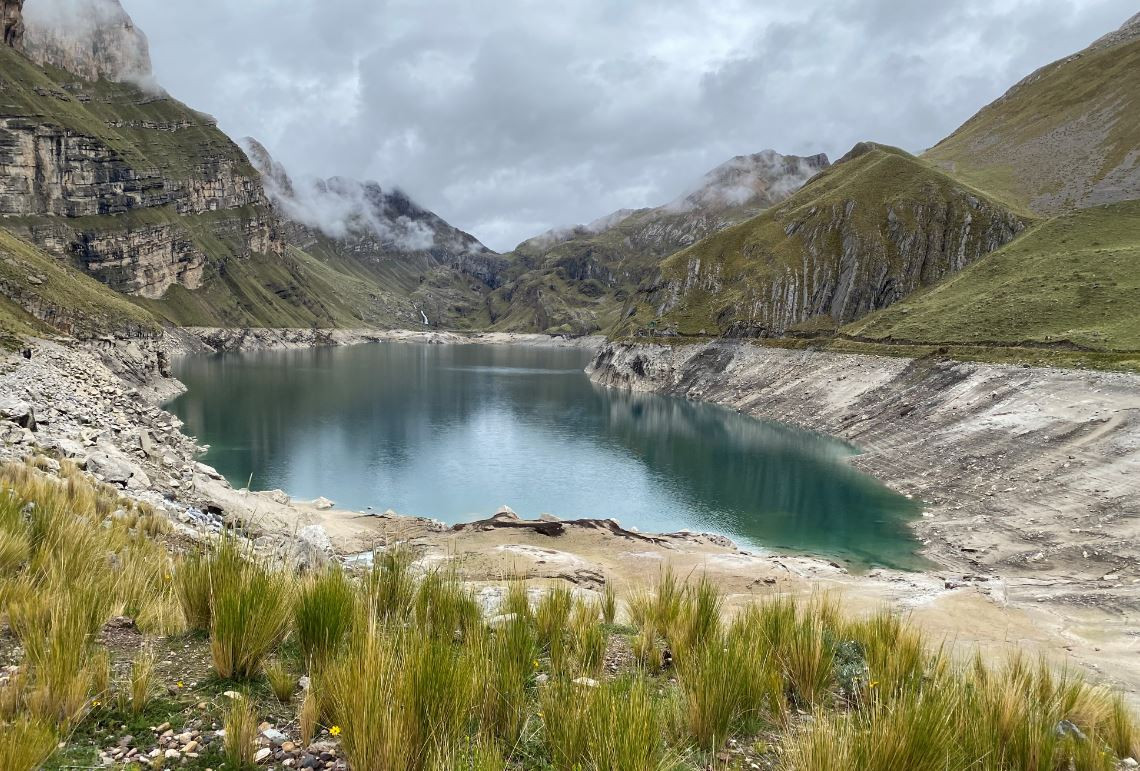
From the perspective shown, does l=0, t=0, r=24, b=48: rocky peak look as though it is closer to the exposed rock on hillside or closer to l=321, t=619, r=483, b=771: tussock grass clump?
the exposed rock on hillside

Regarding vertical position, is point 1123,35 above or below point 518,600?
above

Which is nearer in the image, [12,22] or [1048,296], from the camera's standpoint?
[1048,296]

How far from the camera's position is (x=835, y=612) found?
267 inches

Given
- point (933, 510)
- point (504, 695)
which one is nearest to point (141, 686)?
point (504, 695)

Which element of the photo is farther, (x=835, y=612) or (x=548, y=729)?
(x=835, y=612)

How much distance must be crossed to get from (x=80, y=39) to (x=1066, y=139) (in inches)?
10404

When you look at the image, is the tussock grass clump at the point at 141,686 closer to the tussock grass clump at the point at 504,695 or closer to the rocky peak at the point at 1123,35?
the tussock grass clump at the point at 504,695

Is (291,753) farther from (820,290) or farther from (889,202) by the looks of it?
(889,202)

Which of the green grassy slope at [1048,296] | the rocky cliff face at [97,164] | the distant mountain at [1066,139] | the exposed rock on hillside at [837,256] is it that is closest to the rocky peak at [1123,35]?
the distant mountain at [1066,139]

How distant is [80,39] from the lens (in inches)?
7195

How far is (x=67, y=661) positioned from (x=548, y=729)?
108 inches

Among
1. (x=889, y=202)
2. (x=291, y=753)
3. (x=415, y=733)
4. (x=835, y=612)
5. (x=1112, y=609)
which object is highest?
(x=889, y=202)

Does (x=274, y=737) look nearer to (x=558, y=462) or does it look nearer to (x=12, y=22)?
(x=558, y=462)

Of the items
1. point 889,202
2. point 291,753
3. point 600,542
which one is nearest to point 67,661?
point 291,753
